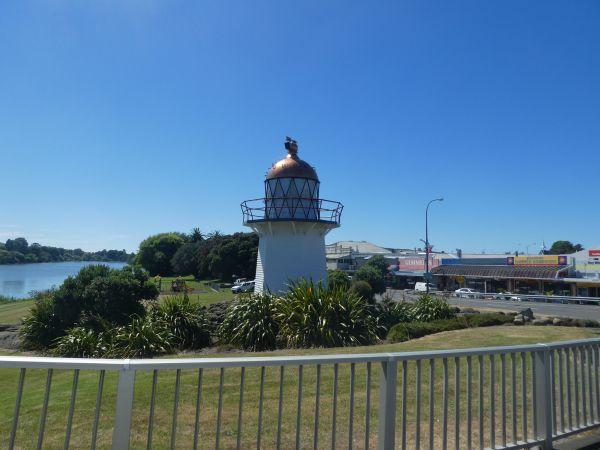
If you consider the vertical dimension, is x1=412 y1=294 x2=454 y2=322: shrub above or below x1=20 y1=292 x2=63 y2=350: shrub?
above

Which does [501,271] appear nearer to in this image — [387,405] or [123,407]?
[387,405]

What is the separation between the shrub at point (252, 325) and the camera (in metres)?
14.1

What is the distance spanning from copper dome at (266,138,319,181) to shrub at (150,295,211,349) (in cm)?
698

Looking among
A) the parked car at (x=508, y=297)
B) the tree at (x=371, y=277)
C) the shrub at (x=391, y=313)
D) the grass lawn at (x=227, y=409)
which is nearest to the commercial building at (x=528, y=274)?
the parked car at (x=508, y=297)

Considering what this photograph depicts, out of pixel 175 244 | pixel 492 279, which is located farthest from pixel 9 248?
pixel 492 279

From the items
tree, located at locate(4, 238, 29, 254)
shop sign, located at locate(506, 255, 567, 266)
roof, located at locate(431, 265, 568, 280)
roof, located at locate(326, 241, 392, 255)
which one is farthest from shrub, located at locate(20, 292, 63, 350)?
tree, located at locate(4, 238, 29, 254)

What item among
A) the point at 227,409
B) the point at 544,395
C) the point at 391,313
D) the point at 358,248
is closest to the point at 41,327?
the point at 391,313

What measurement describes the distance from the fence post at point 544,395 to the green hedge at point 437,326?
988 centimetres

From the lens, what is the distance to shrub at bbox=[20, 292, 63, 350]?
1828cm

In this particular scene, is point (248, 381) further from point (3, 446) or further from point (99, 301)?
point (99, 301)

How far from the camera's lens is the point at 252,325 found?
47.4ft

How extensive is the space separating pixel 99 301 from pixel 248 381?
14450mm

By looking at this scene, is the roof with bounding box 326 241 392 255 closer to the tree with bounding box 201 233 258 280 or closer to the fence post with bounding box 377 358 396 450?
the tree with bounding box 201 233 258 280

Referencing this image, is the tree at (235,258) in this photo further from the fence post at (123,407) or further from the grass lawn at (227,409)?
the fence post at (123,407)
